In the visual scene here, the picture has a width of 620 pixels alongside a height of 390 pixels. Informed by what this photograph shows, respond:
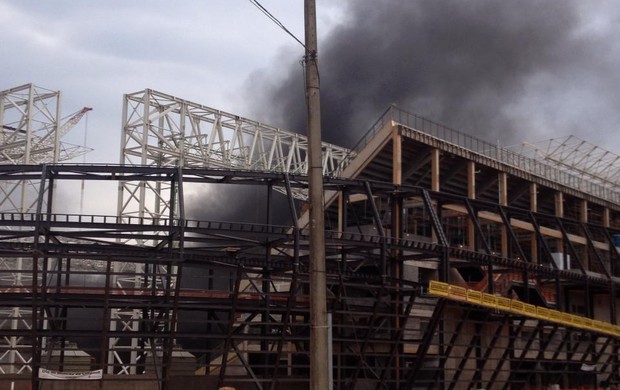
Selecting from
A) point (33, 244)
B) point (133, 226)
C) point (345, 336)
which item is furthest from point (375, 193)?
point (33, 244)

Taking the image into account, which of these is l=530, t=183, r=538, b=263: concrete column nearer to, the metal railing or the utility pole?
the metal railing

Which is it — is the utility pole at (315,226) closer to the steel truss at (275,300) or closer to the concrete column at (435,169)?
the steel truss at (275,300)

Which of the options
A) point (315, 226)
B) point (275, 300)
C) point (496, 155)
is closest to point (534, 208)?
point (496, 155)

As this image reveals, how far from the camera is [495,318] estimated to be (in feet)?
127

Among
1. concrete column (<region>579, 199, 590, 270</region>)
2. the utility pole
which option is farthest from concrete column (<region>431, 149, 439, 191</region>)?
the utility pole

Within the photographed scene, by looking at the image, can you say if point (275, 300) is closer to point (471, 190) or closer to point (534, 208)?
point (471, 190)

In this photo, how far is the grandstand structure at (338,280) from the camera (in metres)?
28.6

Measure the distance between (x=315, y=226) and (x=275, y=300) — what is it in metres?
20.8

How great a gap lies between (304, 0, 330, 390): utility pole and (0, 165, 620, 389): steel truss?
13710 mm

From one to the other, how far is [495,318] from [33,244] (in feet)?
73.7

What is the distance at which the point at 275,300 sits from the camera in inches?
1328

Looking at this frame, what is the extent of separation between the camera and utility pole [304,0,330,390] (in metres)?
13.1

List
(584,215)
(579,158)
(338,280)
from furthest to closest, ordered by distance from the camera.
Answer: (579,158) < (584,215) < (338,280)

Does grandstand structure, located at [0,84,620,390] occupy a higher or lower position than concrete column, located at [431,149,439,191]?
lower
